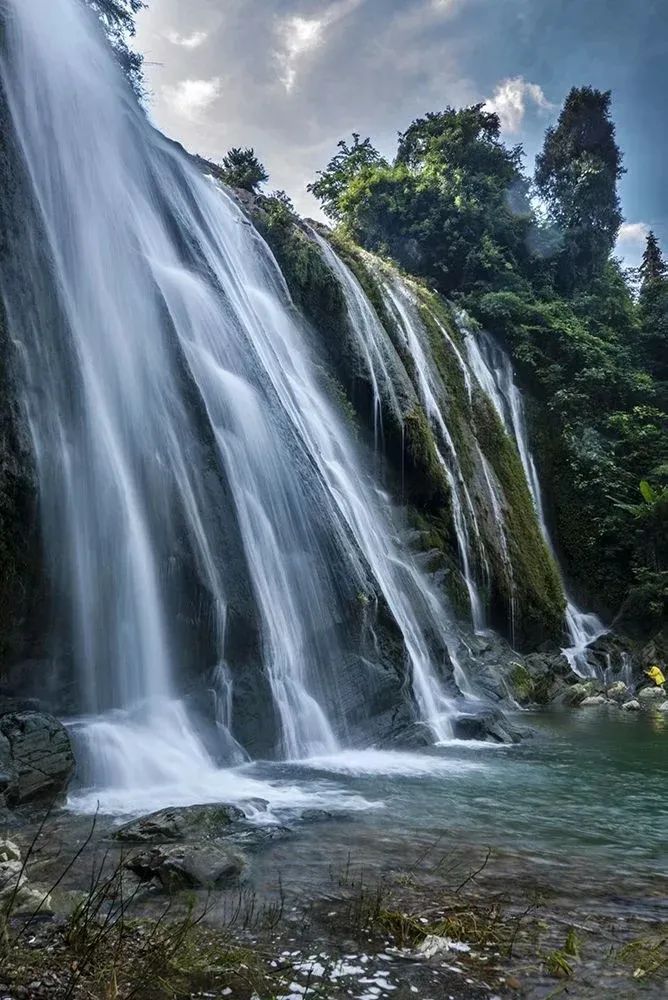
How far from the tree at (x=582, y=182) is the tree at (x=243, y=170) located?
44.9ft

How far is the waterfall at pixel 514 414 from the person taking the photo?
19062 millimetres

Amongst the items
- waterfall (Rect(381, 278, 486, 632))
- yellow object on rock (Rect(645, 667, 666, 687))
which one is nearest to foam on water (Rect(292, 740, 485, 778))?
waterfall (Rect(381, 278, 486, 632))

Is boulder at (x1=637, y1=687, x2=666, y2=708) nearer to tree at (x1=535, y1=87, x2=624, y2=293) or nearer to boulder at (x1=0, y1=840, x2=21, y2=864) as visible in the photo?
boulder at (x1=0, y1=840, x2=21, y2=864)

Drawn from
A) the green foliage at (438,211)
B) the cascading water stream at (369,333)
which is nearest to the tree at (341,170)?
the green foliage at (438,211)

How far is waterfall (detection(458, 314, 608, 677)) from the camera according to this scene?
750 inches

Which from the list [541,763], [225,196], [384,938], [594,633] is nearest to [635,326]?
[594,633]

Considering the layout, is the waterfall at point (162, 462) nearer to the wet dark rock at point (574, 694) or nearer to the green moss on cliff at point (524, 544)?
the wet dark rock at point (574, 694)

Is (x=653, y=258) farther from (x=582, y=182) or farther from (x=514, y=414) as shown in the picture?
(x=514, y=414)

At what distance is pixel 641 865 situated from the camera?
460cm

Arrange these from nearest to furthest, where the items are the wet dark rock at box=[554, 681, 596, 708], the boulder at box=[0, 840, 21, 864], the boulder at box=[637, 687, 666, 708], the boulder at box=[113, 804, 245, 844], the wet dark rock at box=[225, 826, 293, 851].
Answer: the boulder at box=[0, 840, 21, 864] < the boulder at box=[113, 804, 245, 844] < the wet dark rock at box=[225, 826, 293, 851] < the wet dark rock at box=[554, 681, 596, 708] < the boulder at box=[637, 687, 666, 708]

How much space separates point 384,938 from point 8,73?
12169 mm

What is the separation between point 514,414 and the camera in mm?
22844

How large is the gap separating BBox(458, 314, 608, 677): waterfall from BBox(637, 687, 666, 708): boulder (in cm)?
188

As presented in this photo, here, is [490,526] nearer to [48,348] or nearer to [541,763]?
[541,763]
